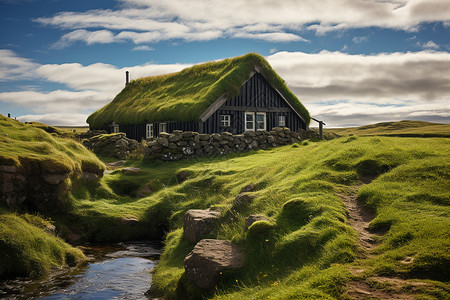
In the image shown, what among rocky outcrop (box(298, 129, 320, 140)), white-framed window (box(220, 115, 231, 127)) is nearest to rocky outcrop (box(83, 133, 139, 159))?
white-framed window (box(220, 115, 231, 127))

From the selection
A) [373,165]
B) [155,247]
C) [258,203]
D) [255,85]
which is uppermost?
[255,85]

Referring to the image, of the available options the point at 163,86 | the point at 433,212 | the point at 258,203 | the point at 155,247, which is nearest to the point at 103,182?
the point at 155,247

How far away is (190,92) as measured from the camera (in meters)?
29.4

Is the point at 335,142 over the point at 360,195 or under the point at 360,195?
over

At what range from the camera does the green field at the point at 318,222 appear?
6109mm

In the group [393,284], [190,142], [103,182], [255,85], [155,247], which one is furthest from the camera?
[255,85]

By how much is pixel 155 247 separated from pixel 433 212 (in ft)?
28.3

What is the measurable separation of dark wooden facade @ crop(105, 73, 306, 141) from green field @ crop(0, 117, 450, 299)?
11678 mm

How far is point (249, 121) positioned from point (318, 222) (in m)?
21.5


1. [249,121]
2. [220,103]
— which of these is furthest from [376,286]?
[249,121]

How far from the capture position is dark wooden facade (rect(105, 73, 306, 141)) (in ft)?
88.4

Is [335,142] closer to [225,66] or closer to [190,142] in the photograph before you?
[190,142]

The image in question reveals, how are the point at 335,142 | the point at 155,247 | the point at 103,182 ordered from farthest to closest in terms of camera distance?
1. the point at 103,182
2. the point at 335,142
3. the point at 155,247

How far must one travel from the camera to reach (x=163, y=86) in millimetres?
34656
